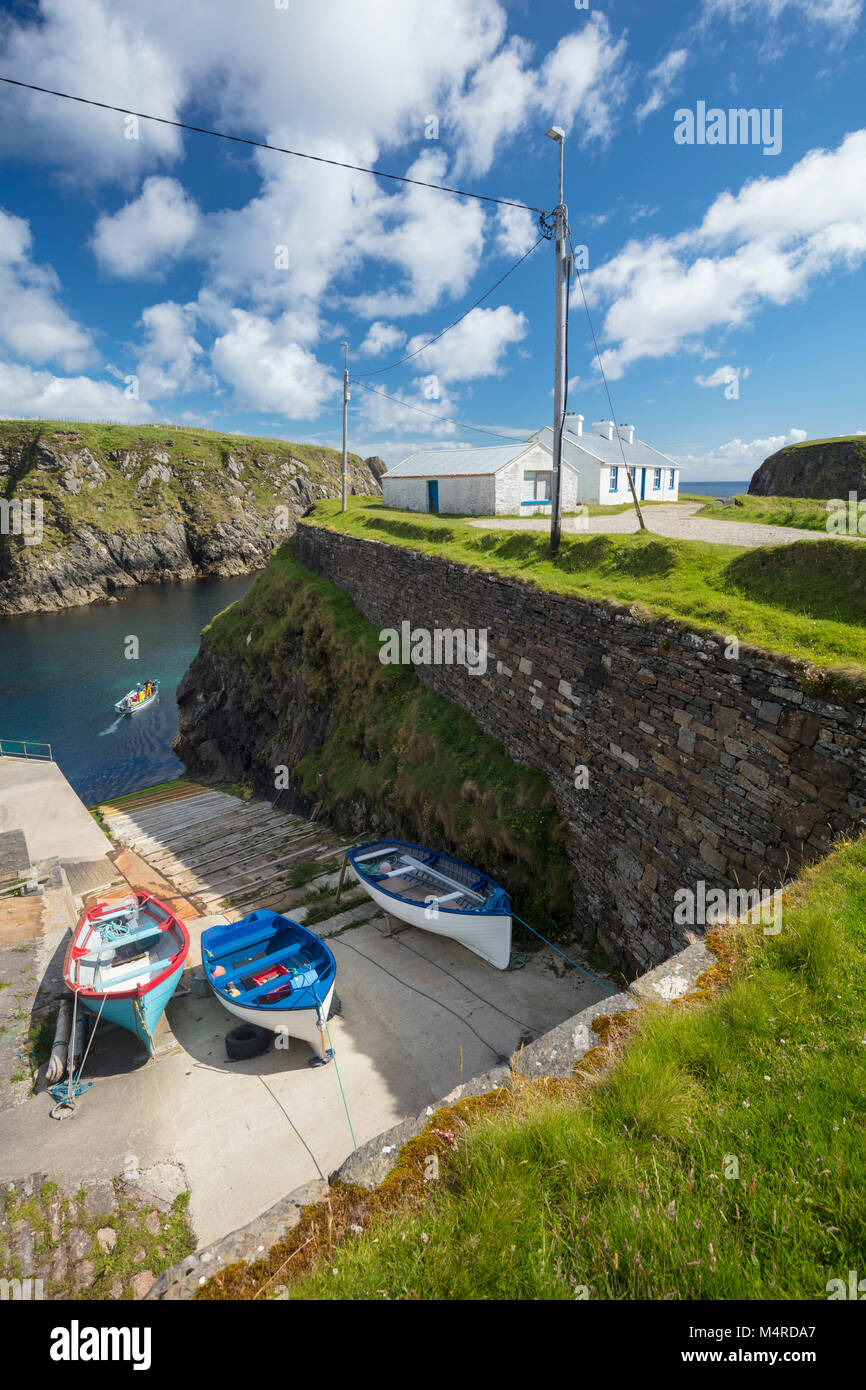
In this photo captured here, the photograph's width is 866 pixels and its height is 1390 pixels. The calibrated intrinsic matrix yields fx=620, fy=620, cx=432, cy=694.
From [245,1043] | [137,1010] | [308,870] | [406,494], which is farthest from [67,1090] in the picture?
[406,494]

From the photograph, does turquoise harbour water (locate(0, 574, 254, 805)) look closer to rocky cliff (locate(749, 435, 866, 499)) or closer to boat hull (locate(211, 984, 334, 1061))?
boat hull (locate(211, 984, 334, 1061))

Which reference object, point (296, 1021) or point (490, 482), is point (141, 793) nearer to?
point (490, 482)

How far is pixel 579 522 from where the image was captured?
19797mm

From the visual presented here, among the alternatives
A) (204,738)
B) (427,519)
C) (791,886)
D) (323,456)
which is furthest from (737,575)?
(323,456)

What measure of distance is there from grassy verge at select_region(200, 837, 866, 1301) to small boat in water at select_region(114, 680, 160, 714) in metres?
40.9

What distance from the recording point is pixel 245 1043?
31.7ft

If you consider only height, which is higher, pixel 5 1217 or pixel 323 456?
pixel 323 456

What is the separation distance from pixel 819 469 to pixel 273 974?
185 feet

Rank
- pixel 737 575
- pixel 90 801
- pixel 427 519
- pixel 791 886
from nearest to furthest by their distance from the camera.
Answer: pixel 791 886 → pixel 737 575 → pixel 427 519 → pixel 90 801

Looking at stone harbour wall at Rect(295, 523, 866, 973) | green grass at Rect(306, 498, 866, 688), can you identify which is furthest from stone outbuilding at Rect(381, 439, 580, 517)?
stone harbour wall at Rect(295, 523, 866, 973)

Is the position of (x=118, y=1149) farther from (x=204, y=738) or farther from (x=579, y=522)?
(x=204, y=738)
